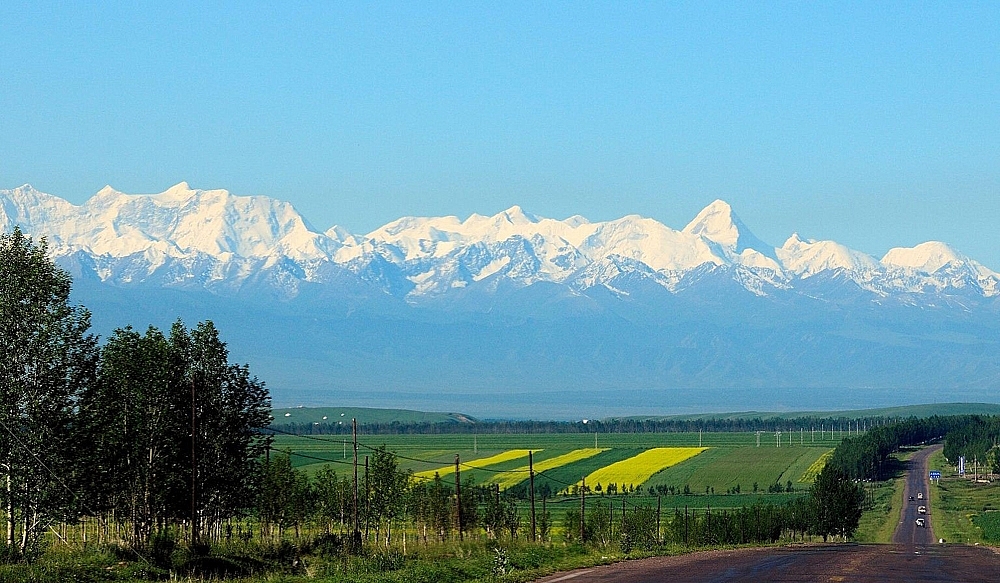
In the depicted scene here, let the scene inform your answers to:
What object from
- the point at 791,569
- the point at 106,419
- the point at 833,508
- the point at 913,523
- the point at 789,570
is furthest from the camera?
the point at 913,523

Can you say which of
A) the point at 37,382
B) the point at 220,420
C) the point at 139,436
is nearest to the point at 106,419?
the point at 139,436

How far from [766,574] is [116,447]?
31.4m

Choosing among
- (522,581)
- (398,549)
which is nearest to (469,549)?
(398,549)

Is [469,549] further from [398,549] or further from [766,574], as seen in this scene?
[766,574]

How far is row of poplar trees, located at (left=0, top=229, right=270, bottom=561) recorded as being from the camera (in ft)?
152

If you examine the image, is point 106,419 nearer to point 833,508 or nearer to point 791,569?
point 791,569

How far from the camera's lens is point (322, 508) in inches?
3804

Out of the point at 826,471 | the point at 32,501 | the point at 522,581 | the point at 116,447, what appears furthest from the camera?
the point at 826,471

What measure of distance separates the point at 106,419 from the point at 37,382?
19.9ft

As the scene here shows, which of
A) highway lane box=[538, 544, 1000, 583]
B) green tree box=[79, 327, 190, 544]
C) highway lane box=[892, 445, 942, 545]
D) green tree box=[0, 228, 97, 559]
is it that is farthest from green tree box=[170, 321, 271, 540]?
highway lane box=[892, 445, 942, 545]

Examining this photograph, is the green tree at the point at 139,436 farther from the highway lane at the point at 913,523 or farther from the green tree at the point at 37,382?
the highway lane at the point at 913,523

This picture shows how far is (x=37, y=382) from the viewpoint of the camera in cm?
4788

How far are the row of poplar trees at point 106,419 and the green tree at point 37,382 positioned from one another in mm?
48

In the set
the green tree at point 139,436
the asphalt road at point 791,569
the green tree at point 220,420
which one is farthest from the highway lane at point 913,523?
the green tree at point 139,436
